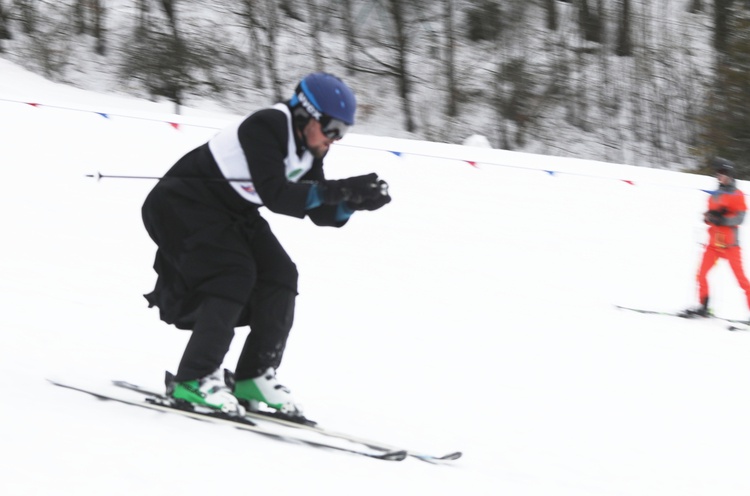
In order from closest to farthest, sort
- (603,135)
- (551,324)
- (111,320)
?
(111,320) → (551,324) → (603,135)

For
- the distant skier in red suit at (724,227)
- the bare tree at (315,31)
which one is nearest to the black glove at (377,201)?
the distant skier in red suit at (724,227)

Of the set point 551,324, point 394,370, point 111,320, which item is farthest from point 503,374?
point 111,320

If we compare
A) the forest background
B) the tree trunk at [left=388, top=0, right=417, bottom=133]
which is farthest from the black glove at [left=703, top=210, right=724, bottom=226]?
the tree trunk at [left=388, top=0, right=417, bottom=133]

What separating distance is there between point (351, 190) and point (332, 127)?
266 millimetres

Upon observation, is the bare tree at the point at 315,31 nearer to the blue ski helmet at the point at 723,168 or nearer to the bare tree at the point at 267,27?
the bare tree at the point at 267,27

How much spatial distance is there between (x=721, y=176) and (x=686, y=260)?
48.3 inches

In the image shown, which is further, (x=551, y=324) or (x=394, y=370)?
(x=551, y=324)

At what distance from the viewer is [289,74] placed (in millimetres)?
21797

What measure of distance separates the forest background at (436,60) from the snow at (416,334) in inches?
411

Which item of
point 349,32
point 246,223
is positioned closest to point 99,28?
point 349,32

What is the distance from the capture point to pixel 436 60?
854 inches

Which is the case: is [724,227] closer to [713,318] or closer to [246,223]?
[713,318]

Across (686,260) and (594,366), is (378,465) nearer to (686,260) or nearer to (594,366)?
(594,366)

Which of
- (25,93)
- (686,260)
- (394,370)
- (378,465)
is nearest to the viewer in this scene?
(378,465)
